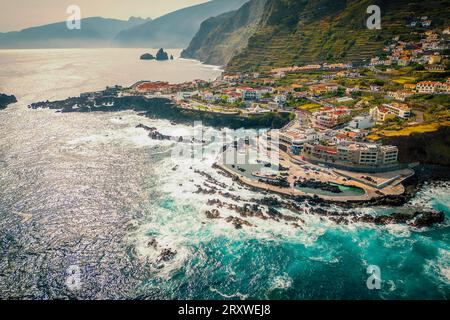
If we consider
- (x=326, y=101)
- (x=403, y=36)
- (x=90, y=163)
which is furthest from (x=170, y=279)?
(x=403, y=36)

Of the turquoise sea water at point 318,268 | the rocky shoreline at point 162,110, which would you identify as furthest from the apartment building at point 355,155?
the rocky shoreline at point 162,110

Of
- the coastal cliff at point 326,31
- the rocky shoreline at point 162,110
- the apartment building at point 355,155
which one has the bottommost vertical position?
the apartment building at point 355,155

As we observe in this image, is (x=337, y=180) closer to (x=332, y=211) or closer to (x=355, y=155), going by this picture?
(x=355, y=155)

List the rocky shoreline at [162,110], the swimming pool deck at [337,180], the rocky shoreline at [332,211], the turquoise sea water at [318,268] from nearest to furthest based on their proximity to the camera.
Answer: the turquoise sea water at [318,268]
the rocky shoreline at [332,211]
the swimming pool deck at [337,180]
the rocky shoreline at [162,110]

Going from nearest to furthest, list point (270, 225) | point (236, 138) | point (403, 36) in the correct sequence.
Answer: point (270, 225)
point (236, 138)
point (403, 36)

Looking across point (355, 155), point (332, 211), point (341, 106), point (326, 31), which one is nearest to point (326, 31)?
point (326, 31)

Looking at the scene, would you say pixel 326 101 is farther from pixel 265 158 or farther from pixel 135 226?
pixel 135 226

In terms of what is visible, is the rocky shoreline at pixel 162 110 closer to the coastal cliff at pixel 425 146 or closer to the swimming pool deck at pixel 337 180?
the swimming pool deck at pixel 337 180

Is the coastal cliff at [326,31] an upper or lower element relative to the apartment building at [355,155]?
upper
